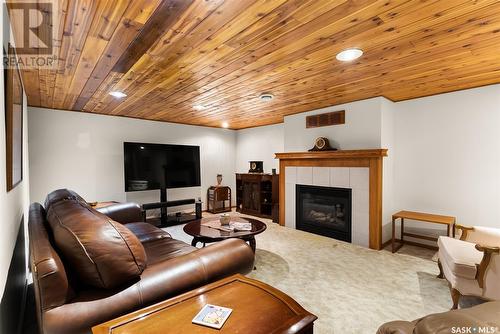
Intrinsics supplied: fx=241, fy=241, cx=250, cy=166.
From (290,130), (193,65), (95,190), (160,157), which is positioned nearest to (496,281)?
(193,65)

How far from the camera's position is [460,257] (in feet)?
6.85

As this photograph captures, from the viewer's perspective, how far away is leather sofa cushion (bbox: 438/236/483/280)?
6.50 ft

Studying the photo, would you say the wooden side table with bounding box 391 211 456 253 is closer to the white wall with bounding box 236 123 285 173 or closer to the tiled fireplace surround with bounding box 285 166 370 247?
the tiled fireplace surround with bounding box 285 166 370 247

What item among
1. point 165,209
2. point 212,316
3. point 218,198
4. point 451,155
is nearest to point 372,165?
point 451,155

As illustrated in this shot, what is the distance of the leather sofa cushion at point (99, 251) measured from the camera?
1106mm

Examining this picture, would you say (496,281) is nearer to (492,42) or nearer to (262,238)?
(492,42)

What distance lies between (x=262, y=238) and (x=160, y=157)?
2.62m

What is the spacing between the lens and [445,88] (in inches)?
126

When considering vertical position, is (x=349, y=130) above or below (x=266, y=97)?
below

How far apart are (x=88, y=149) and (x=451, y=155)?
588 cm

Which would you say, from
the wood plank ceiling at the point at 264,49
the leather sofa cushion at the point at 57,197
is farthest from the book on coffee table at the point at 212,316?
the wood plank ceiling at the point at 264,49

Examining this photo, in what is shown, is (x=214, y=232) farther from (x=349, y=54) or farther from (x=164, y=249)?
(x=349, y=54)

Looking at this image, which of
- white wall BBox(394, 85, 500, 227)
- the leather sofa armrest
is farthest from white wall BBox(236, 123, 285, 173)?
the leather sofa armrest

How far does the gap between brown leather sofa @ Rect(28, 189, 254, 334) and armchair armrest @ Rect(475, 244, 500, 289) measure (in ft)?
6.47
